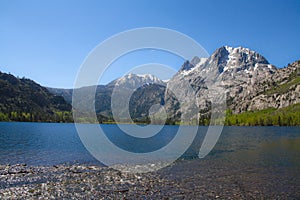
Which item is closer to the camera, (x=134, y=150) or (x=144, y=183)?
(x=144, y=183)

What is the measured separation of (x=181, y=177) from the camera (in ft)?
107

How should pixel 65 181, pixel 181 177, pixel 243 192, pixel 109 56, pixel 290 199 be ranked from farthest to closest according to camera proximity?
pixel 109 56 < pixel 181 177 < pixel 65 181 < pixel 243 192 < pixel 290 199

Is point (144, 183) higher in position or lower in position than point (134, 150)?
higher

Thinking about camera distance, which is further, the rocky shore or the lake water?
the lake water

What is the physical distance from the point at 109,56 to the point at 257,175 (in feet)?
88.0

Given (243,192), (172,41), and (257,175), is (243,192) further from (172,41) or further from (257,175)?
(172,41)

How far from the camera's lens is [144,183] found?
2892cm

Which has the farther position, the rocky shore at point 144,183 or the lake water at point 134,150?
the lake water at point 134,150

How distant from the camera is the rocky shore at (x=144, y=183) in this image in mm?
24344

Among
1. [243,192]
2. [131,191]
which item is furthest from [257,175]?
[131,191]

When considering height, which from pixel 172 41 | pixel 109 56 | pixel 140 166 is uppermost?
pixel 172 41

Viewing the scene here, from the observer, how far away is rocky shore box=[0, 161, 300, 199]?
24.3m

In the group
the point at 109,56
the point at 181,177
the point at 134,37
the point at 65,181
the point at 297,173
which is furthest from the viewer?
the point at 134,37

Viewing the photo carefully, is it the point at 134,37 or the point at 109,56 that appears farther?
the point at 134,37
